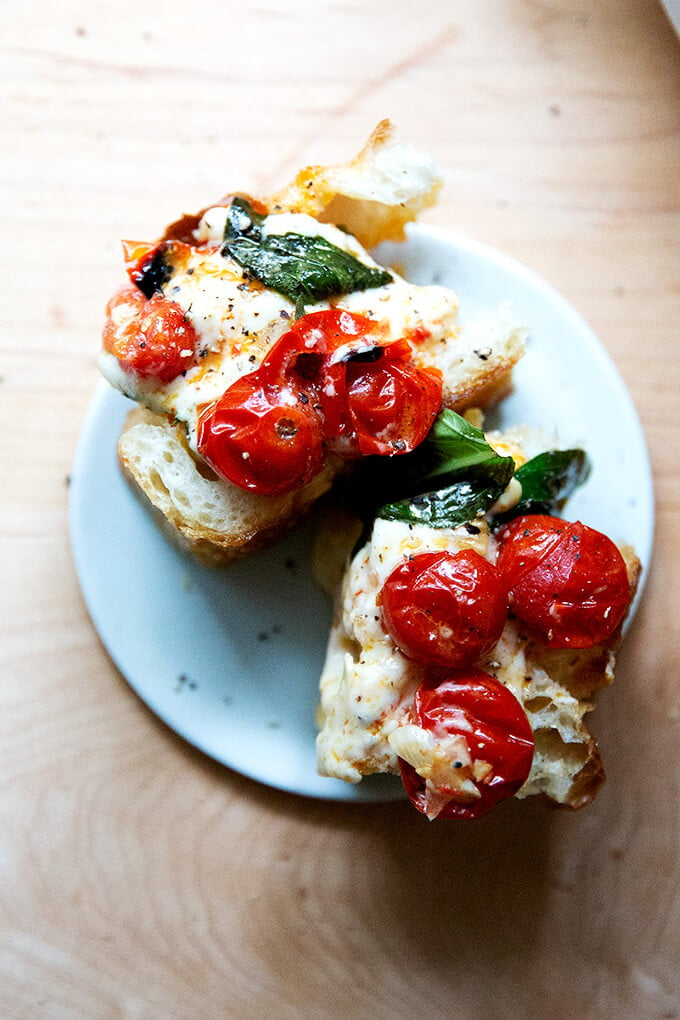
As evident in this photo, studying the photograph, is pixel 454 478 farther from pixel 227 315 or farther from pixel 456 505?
pixel 227 315

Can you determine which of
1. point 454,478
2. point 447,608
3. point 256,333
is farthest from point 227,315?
point 447,608

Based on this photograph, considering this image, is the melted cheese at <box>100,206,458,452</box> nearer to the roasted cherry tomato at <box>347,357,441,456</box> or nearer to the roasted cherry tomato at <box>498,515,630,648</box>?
the roasted cherry tomato at <box>347,357,441,456</box>

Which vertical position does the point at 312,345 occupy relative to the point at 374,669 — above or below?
above

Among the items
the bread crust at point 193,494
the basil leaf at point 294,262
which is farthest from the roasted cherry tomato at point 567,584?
the basil leaf at point 294,262

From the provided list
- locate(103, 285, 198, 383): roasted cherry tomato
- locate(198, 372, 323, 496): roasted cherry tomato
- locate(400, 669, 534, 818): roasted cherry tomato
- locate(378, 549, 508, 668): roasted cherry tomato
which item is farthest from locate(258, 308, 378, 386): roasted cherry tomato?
locate(400, 669, 534, 818): roasted cherry tomato

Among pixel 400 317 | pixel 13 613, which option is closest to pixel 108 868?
pixel 13 613

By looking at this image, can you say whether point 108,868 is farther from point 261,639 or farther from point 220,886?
point 261,639
